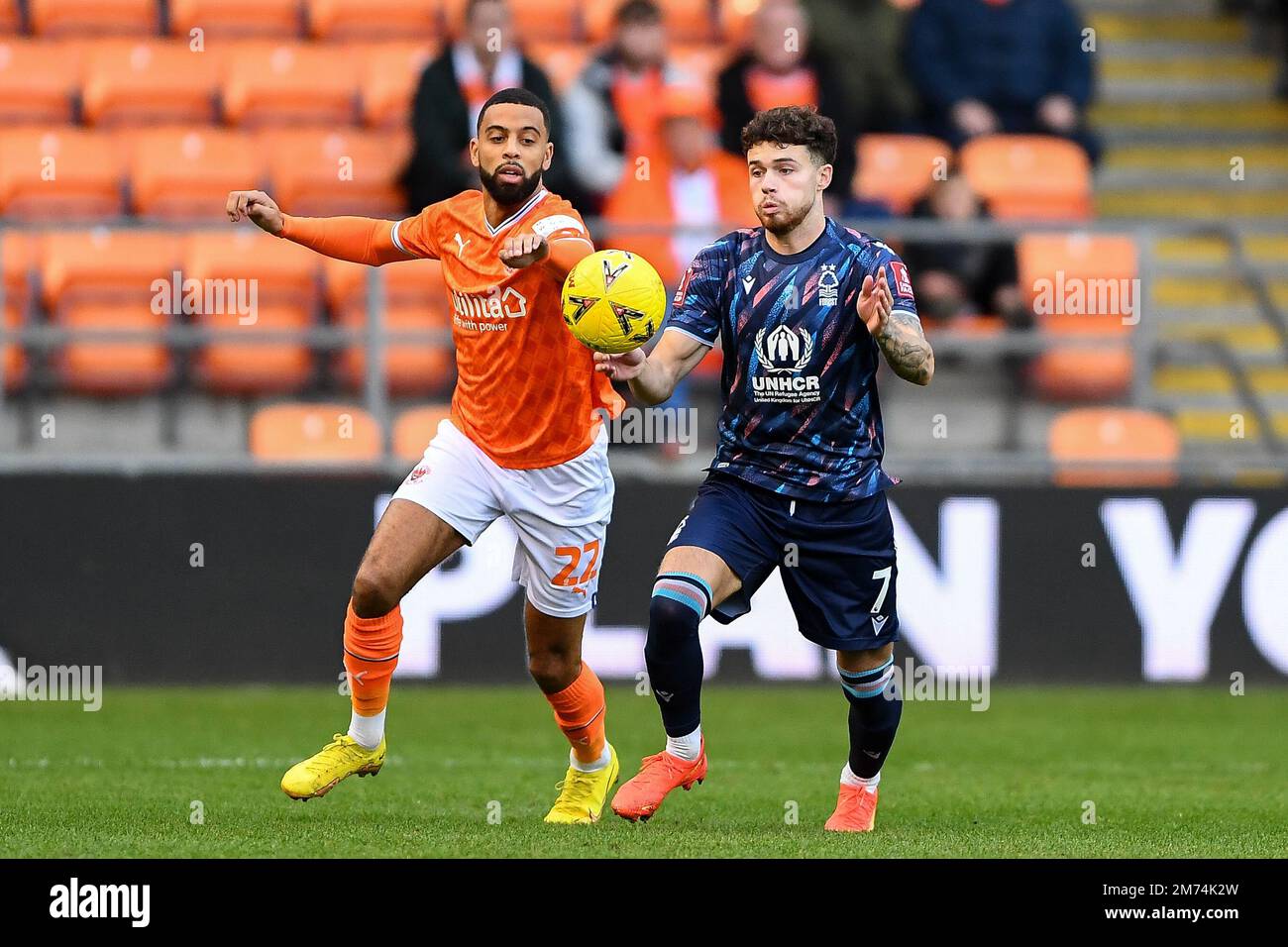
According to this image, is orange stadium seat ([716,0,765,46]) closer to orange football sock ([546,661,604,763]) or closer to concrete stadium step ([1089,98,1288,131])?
concrete stadium step ([1089,98,1288,131])

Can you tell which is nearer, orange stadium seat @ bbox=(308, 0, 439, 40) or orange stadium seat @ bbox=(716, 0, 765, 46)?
orange stadium seat @ bbox=(308, 0, 439, 40)

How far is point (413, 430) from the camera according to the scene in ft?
40.0

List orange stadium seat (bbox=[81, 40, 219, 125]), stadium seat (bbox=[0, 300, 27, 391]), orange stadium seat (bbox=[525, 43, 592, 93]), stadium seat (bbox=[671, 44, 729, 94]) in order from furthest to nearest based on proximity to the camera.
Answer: stadium seat (bbox=[671, 44, 729, 94]) → orange stadium seat (bbox=[525, 43, 592, 93]) → orange stadium seat (bbox=[81, 40, 219, 125]) → stadium seat (bbox=[0, 300, 27, 391])

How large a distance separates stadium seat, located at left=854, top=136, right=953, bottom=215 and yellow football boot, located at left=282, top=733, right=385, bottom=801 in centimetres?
731

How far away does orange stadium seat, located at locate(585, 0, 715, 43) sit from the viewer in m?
15.9

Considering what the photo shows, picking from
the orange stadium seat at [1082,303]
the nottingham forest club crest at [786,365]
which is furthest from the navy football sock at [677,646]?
the orange stadium seat at [1082,303]

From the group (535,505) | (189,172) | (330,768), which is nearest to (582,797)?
(330,768)

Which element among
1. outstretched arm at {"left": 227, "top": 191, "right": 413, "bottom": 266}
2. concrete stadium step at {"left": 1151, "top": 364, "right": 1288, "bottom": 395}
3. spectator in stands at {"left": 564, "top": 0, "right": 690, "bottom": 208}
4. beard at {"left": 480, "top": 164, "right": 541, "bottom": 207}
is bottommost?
concrete stadium step at {"left": 1151, "top": 364, "right": 1288, "bottom": 395}

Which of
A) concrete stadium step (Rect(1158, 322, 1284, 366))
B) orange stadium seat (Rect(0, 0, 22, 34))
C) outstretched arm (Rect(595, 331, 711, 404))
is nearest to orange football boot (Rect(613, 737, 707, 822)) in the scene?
outstretched arm (Rect(595, 331, 711, 404))

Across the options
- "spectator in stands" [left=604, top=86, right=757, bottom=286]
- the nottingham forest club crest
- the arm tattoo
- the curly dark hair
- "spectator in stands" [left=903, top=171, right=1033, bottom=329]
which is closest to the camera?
the arm tattoo

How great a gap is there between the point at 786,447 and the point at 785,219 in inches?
31.0

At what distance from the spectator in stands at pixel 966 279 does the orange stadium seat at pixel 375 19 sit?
485 cm

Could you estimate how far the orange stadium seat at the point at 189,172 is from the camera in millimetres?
13789
